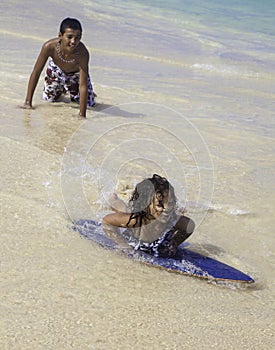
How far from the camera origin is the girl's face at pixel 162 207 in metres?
3.54

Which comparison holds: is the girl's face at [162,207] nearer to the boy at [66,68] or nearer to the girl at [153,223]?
the girl at [153,223]

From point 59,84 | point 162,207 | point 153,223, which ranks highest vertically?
point 59,84

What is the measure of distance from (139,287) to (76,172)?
163 cm

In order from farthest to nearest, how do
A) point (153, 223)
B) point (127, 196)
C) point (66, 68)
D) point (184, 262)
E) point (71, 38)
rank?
1. point (66, 68)
2. point (71, 38)
3. point (127, 196)
4. point (153, 223)
5. point (184, 262)

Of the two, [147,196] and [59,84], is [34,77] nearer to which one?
[59,84]

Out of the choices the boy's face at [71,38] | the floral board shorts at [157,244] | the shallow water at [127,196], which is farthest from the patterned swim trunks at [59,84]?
the floral board shorts at [157,244]

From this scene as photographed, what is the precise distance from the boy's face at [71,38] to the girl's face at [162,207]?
2891 millimetres

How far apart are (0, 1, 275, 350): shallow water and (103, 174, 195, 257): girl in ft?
0.70

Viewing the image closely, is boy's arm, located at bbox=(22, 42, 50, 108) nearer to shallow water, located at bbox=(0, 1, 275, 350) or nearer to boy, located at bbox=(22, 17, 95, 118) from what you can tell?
boy, located at bbox=(22, 17, 95, 118)

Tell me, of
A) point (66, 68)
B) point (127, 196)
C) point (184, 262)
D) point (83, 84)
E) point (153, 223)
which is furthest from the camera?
point (66, 68)

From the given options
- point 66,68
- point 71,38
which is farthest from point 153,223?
point 66,68

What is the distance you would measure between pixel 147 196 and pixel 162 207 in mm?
128

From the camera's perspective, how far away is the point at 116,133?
570 centimetres

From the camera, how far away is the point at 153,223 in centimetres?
361
